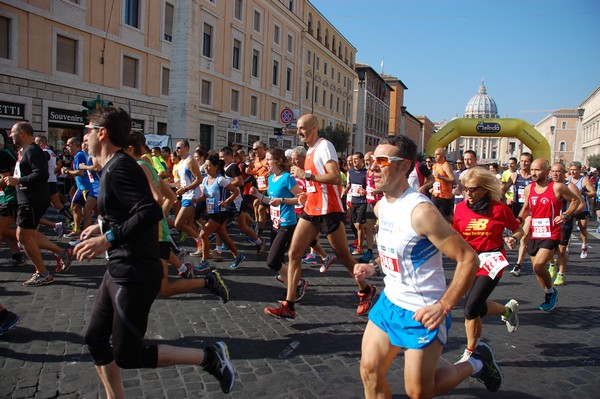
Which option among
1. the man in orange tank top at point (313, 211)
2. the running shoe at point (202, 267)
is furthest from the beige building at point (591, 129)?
the man in orange tank top at point (313, 211)

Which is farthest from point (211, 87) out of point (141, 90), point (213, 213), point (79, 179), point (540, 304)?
point (540, 304)

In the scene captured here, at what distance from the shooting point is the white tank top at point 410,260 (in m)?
2.59

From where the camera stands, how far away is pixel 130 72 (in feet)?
78.2

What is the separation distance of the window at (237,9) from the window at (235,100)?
517 cm

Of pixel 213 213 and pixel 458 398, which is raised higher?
pixel 213 213

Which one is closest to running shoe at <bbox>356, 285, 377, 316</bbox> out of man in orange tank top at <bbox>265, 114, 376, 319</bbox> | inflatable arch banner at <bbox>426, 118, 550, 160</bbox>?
man in orange tank top at <bbox>265, 114, 376, 319</bbox>

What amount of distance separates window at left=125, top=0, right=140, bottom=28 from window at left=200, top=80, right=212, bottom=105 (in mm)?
6928

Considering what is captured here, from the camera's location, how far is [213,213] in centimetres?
767

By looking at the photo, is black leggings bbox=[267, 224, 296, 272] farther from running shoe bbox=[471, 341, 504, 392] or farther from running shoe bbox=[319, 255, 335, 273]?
running shoe bbox=[471, 341, 504, 392]

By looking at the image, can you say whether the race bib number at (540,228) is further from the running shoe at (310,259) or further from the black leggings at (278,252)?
the running shoe at (310,259)

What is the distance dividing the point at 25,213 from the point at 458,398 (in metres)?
5.43

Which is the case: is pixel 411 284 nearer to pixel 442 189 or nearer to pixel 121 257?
pixel 121 257

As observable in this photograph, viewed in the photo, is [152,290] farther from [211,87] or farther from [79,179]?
[211,87]

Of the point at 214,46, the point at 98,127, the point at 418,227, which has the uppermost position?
the point at 214,46
